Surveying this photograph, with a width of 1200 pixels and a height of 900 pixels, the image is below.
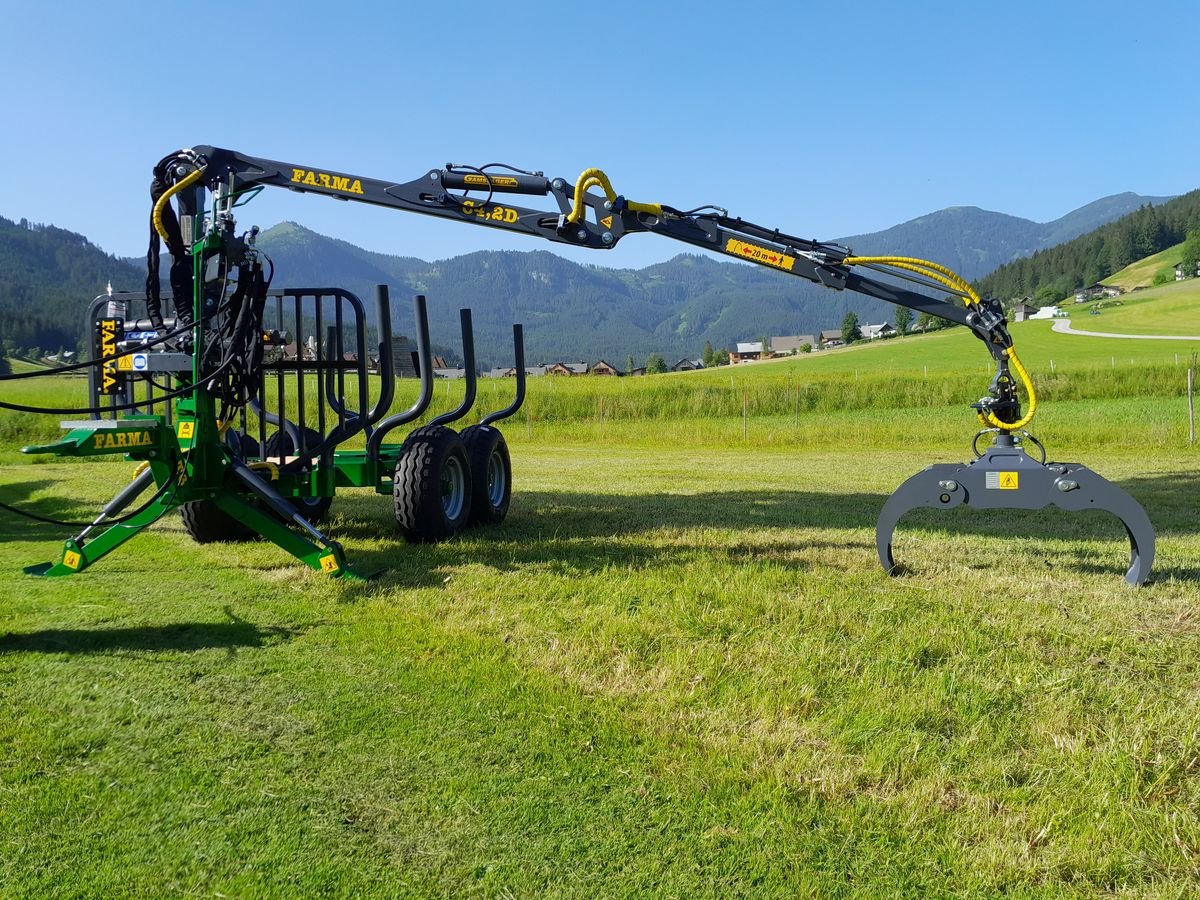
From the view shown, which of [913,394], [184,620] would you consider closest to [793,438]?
[913,394]

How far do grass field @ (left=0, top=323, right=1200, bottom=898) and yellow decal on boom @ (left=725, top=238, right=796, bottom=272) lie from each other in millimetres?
2352

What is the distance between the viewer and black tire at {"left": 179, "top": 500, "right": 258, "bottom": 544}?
29.8ft

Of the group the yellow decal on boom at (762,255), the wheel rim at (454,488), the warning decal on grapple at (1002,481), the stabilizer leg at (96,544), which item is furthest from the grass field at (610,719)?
the yellow decal on boom at (762,255)

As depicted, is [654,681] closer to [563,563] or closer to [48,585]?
[563,563]

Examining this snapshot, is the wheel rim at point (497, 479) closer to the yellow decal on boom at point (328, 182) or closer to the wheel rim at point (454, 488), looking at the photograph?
the wheel rim at point (454, 488)

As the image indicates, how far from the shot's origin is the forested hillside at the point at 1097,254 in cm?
13900

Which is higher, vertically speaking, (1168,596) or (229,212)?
(229,212)

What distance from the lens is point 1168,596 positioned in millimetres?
6270

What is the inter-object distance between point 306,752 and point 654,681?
66.2 inches

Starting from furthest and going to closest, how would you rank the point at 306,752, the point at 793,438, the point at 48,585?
the point at 793,438 < the point at 48,585 < the point at 306,752

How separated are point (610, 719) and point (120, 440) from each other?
173 inches

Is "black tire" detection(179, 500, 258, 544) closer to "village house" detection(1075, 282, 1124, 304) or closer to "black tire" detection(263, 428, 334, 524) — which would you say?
"black tire" detection(263, 428, 334, 524)

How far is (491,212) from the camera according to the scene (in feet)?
28.6

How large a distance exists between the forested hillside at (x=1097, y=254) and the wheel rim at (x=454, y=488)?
5530 inches
